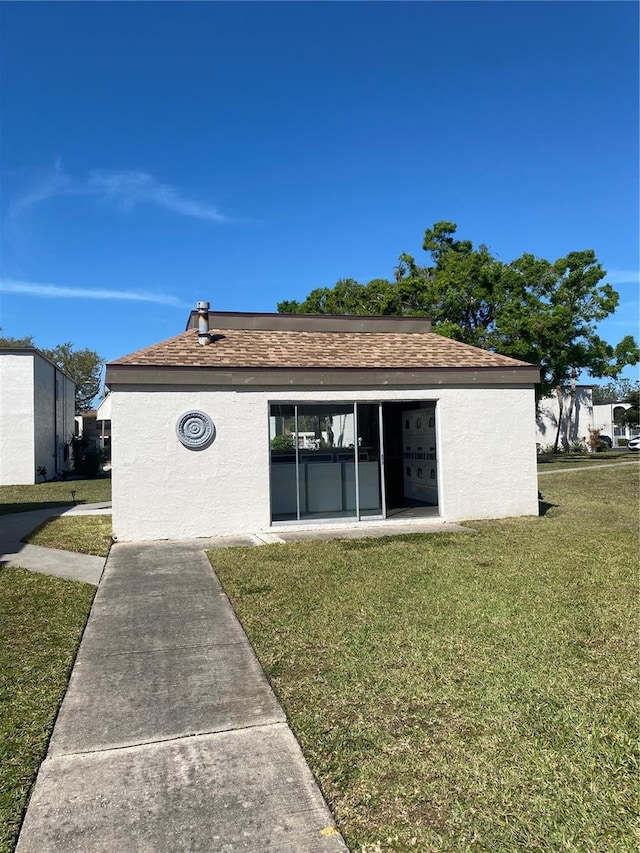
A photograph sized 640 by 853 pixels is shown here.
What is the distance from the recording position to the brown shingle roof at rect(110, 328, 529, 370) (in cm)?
1109

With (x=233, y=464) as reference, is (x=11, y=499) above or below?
below

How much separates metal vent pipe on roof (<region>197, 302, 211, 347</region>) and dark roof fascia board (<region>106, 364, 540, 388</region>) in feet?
3.72

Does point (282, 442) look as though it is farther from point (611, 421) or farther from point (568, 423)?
point (611, 421)

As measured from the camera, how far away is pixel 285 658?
192 inches

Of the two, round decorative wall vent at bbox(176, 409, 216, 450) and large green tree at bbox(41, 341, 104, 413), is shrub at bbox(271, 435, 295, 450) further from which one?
large green tree at bbox(41, 341, 104, 413)

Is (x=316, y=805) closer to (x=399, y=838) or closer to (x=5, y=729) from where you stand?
(x=399, y=838)

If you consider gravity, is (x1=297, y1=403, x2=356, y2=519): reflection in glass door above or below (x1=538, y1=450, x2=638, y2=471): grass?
above

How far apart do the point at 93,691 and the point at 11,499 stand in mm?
17151

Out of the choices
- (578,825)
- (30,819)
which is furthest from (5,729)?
(578,825)

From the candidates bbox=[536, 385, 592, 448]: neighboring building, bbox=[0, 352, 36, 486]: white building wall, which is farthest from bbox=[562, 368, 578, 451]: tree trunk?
bbox=[0, 352, 36, 486]: white building wall

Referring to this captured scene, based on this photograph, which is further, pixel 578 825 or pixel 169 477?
pixel 169 477

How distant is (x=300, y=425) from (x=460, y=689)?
8126 mm

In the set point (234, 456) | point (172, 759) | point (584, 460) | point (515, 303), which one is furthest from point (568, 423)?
point (172, 759)

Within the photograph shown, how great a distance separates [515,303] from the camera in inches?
1202
